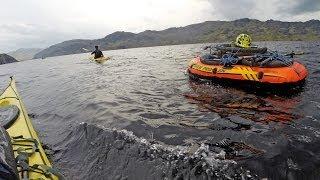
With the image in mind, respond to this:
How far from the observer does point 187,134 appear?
400 inches

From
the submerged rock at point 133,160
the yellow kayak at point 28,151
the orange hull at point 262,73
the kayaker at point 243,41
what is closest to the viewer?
the yellow kayak at point 28,151

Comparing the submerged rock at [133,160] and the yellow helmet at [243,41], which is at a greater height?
the yellow helmet at [243,41]

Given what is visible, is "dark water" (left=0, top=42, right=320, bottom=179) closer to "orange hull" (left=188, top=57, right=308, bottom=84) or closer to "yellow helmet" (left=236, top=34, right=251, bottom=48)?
"orange hull" (left=188, top=57, right=308, bottom=84)

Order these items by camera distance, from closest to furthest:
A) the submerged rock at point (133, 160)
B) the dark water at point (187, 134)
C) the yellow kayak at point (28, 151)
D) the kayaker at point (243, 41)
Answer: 1. the yellow kayak at point (28, 151)
2. the submerged rock at point (133, 160)
3. the dark water at point (187, 134)
4. the kayaker at point (243, 41)

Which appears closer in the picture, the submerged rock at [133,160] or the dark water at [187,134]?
the submerged rock at [133,160]

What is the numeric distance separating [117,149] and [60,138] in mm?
3016

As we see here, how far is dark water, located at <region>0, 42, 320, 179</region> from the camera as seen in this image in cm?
794

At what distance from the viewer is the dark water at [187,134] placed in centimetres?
794

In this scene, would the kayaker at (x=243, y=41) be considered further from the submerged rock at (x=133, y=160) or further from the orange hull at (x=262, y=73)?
the submerged rock at (x=133, y=160)

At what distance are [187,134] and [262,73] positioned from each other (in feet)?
23.4

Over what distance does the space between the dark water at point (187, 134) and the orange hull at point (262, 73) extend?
72 cm

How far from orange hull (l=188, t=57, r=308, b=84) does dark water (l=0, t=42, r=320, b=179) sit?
2.36 feet

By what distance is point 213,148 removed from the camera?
8.95 meters

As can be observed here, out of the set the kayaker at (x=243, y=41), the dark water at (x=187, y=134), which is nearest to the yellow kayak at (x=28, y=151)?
the dark water at (x=187, y=134)
